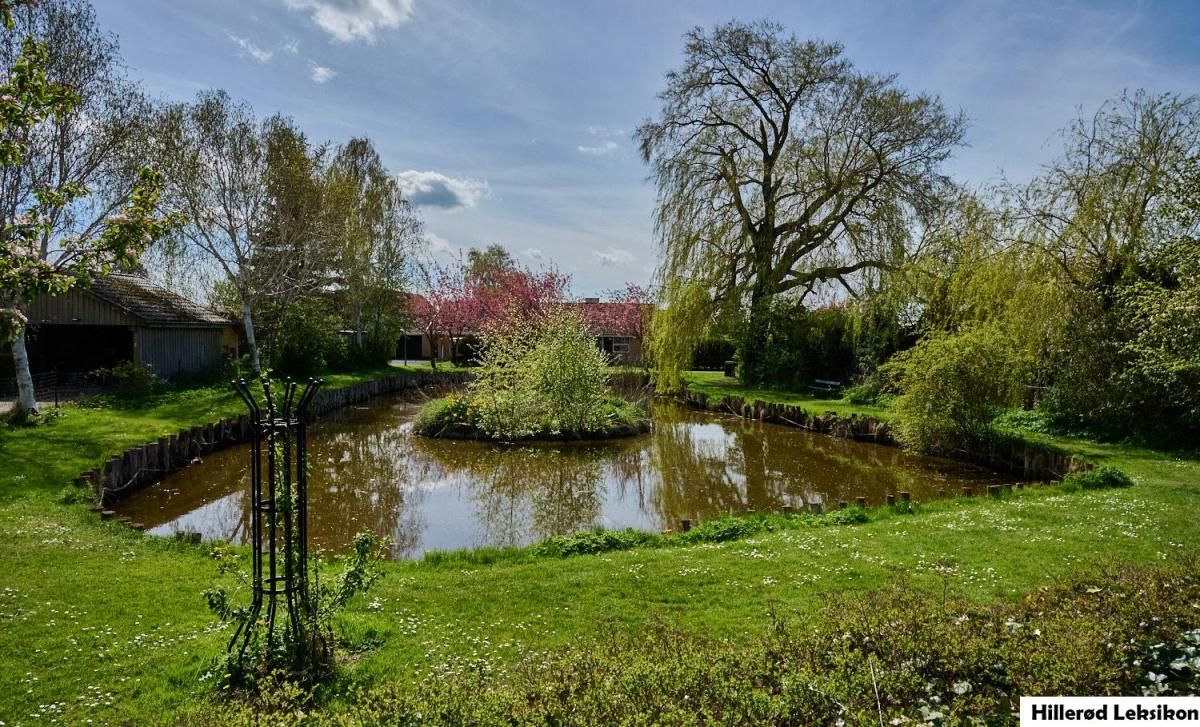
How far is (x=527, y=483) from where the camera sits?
12.7 meters

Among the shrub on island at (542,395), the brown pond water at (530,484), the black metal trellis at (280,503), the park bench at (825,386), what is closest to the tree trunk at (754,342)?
the park bench at (825,386)

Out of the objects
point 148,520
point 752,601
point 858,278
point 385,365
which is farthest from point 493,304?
point 752,601

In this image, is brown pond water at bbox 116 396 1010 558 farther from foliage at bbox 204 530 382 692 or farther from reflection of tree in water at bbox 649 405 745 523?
foliage at bbox 204 530 382 692

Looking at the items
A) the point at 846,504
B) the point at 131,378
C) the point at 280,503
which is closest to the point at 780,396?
the point at 846,504

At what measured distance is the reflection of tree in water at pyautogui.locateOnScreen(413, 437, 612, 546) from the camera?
10.0m

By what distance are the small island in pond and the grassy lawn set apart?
8.66m

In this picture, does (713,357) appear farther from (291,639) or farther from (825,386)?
(291,639)

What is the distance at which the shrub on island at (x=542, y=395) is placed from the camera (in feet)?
54.7

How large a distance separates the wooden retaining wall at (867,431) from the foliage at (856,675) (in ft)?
30.0

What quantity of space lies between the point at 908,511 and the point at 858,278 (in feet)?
56.9

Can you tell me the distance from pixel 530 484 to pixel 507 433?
4094 millimetres

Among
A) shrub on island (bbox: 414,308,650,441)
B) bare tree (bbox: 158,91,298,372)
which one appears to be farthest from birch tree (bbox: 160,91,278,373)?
shrub on island (bbox: 414,308,650,441)

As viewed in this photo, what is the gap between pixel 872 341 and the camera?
2230 centimetres

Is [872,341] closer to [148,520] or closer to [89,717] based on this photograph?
[148,520]
